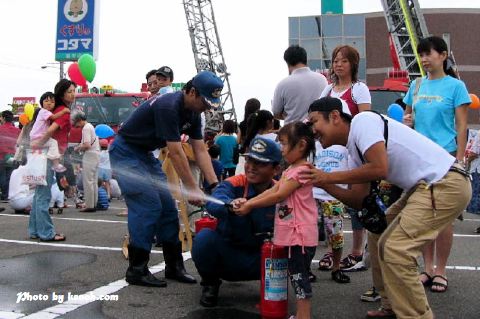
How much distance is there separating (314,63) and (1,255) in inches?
1285

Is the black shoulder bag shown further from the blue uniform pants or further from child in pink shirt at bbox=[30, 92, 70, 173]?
child in pink shirt at bbox=[30, 92, 70, 173]

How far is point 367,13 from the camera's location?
40.5 m

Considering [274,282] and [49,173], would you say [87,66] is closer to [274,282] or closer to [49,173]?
[49,173]

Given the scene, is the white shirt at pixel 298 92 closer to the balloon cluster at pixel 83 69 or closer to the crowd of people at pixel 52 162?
the crowd of people at pixel 52 162

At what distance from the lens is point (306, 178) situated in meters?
3.08

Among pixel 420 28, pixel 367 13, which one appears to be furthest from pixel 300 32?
pixel 420 28

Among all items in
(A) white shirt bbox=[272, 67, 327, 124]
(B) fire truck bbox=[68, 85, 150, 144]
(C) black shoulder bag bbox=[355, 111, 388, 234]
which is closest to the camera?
(C) black shoulder bag bbox=[355, 111, 388, 234]

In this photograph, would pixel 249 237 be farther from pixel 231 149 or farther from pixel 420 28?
pixel 420 28

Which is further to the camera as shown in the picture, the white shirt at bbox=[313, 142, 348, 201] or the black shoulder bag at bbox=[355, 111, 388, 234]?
the white shirt at bbox=[313, 142, 348, 201]

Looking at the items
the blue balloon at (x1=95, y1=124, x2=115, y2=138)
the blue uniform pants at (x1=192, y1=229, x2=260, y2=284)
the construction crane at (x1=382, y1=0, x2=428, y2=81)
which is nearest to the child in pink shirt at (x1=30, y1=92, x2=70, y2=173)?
the blue uniform pants at (x1=192, y1=229, x2=260, y2=284)

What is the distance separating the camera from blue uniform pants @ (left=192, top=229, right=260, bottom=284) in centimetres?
366

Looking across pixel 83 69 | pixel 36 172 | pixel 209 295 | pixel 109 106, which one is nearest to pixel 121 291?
pixel 209 295

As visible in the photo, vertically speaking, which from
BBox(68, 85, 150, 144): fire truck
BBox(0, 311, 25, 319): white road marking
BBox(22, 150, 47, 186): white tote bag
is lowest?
BBox(0, 311, 25, 319): white road marking

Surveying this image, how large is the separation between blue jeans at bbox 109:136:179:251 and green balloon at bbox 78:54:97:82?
24.4 ft
